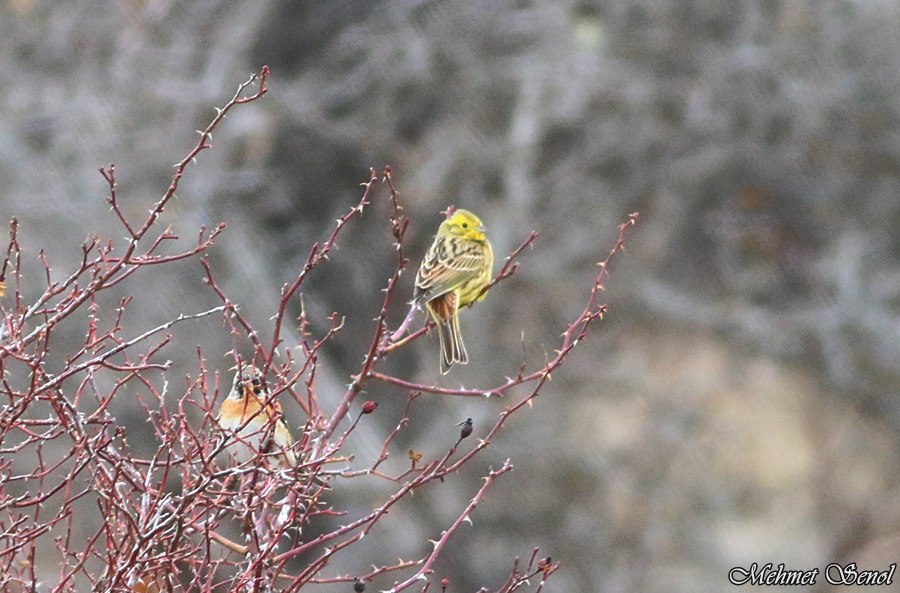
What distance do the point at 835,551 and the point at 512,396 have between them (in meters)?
5.21

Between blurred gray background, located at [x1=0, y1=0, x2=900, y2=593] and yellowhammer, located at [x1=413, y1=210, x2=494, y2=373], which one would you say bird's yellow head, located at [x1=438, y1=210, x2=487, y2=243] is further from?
blurred gray background, located at [x1=0, y1=0, x2=900, y2=593]

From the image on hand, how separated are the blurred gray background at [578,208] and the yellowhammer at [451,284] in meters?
7.17

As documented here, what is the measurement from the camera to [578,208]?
15195 millimetres

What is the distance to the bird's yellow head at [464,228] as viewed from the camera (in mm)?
7555

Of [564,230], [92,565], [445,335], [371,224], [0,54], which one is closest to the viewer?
[445,335]

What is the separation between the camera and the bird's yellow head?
7555mm

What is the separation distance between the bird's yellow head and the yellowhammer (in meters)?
0.21

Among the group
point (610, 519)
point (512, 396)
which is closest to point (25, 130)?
point (512, 396)

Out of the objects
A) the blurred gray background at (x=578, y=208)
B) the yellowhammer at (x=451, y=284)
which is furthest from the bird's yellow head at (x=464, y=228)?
the blurred gray background at (x=578, y=208)

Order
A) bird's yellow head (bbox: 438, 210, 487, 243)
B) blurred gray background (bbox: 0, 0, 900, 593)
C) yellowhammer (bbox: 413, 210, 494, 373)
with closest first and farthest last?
yellowhammer (bbox: 413, 210, 494, 373), bird's yellow head (bbox: 438, 210, 487, 243), blurred gray background (bbox: 0, 0, 900, 593)

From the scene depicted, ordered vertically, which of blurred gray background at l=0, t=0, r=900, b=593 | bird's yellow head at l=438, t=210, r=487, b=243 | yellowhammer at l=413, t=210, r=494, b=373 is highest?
blurred gray background at l=0, t=0, r=900, b=593

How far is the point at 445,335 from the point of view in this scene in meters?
6.48

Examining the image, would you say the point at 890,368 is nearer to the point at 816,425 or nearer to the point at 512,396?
the point at 816,425

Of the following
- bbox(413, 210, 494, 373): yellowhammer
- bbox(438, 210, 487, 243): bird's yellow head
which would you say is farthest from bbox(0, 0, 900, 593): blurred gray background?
bbox(413, 210, 494, 373): yellowhammer
